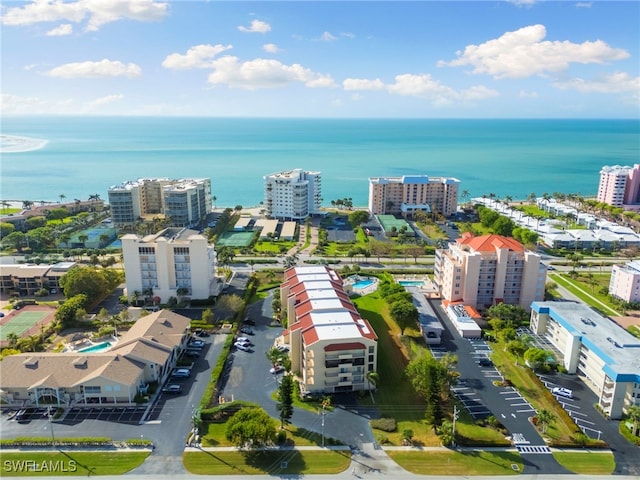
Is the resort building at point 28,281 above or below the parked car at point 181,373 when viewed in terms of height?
above

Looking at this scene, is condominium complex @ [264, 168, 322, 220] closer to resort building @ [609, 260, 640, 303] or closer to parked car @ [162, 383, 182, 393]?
resort building @ [609, 260, 640, 303]

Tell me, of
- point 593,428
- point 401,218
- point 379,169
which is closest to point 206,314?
point 593,428

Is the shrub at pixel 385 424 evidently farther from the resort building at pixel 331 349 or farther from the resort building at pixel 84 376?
the resort building at pixel 84 376

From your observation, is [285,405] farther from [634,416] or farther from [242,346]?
[634,416]

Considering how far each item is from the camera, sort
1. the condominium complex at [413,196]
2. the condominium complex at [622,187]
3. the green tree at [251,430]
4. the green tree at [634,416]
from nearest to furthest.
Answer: the green tree at [251,430] → the green tree at [634,416] → the condominium complex at [413,196] → the condominium complex at [622,187]

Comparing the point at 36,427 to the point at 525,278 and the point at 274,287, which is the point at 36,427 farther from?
the point at 525,278

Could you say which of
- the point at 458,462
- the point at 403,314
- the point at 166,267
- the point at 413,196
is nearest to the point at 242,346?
the point at 166,267

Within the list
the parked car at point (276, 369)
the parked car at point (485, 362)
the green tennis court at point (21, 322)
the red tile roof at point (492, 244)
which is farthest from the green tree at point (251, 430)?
the red tile roof at point (492, 244)
